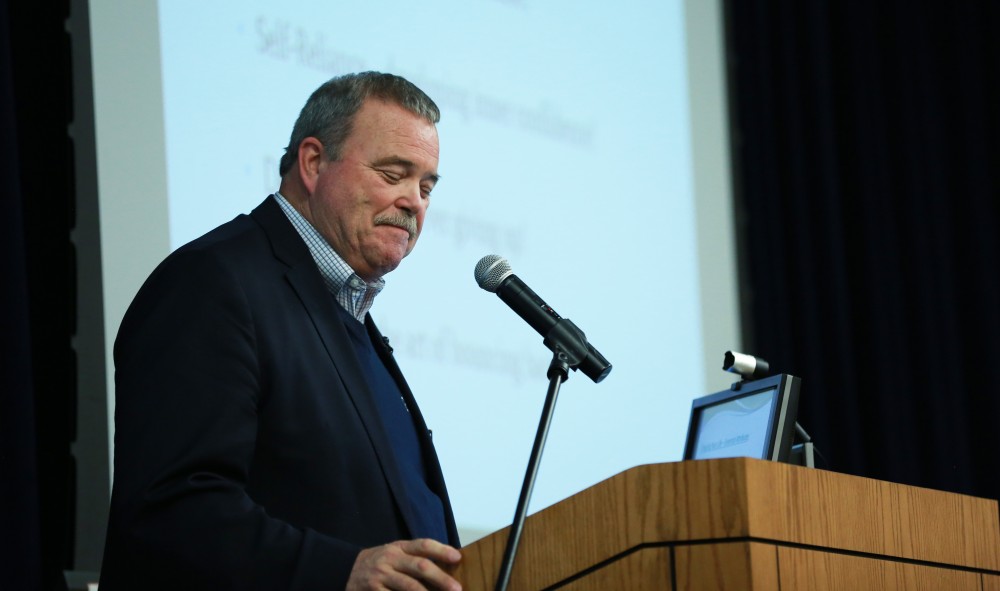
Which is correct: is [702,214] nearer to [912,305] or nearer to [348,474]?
[912,305]

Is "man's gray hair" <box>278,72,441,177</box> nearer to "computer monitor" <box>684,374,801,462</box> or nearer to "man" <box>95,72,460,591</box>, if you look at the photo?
"man" <box>95,72,460,591</box>

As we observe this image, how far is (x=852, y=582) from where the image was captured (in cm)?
155

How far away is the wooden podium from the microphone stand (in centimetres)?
3

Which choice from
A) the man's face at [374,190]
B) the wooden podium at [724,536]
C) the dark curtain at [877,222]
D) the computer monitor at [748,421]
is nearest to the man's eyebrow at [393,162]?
the man's face at [374,190]

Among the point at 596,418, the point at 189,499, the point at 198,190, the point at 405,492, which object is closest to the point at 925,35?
the point at 596,418

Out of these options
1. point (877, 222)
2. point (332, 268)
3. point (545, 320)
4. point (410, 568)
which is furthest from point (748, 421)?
point (877, 222)

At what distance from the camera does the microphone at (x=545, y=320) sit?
1.80m

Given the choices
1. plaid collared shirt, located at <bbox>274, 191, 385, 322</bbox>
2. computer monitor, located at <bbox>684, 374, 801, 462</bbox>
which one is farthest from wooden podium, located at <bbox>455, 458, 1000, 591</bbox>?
plaid collared shirt, located at <bbox>274, 191, 385, 322</bbox>

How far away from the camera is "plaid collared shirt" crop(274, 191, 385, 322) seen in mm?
2240

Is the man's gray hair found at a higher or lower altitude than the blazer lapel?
higher

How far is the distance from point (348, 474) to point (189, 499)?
29 cm

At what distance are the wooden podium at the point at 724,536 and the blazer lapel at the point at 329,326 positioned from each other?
378 mm

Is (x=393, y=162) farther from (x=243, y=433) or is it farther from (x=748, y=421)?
(x=748, y=421)

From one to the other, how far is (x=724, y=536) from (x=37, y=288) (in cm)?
216
